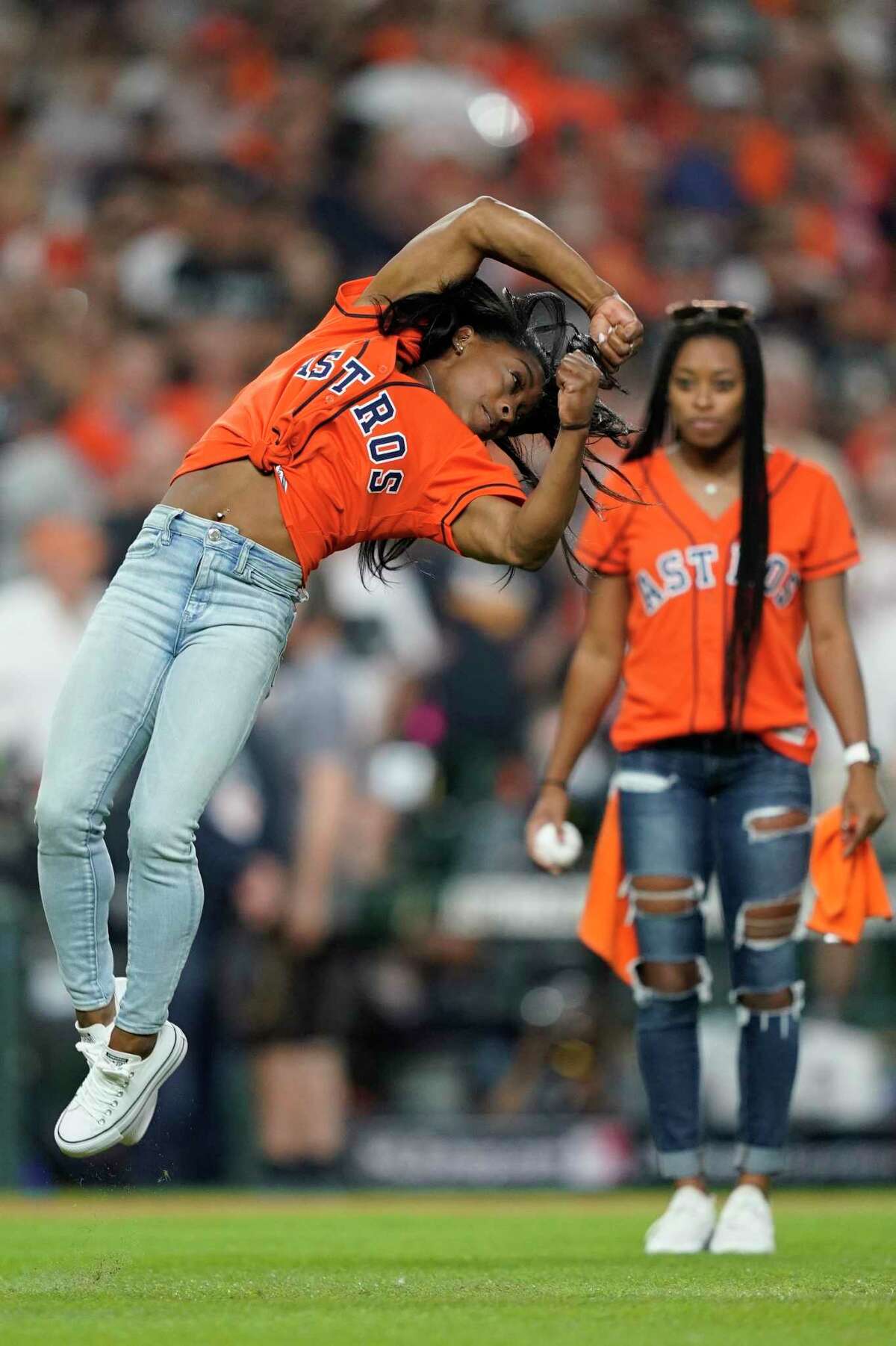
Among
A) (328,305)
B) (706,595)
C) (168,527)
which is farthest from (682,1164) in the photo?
(328,305)

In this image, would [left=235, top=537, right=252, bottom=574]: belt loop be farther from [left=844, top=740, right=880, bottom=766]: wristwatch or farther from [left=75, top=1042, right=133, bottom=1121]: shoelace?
[left=844, top=740, right=880, bottom=766]: wristwatch

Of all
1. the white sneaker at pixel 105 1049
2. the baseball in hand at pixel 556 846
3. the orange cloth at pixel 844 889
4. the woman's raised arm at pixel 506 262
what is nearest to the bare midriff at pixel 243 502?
the woman's raised arm at pixel 506 262

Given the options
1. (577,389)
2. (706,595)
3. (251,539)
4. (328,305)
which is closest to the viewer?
(577,389)

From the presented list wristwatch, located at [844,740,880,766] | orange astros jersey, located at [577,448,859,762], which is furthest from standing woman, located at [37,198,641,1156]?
wristwatch, located at [844,740,880,766]

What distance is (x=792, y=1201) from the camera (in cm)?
762

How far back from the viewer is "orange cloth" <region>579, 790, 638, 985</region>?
18.7 ft

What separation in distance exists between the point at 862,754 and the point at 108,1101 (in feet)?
7.30

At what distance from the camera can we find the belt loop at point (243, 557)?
4.57 m

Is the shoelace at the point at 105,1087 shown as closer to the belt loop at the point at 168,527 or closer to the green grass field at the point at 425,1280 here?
the green grass field at the point at 425,1280

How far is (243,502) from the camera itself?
465 centimetres

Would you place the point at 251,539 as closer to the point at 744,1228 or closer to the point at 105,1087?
the point at 105,1087

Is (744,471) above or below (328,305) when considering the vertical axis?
below

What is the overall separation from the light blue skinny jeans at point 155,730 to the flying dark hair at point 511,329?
1.46 ft

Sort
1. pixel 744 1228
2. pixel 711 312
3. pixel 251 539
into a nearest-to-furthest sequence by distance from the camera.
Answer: pixel 251 539 < pixel 744 1228 < pixel 711 312
